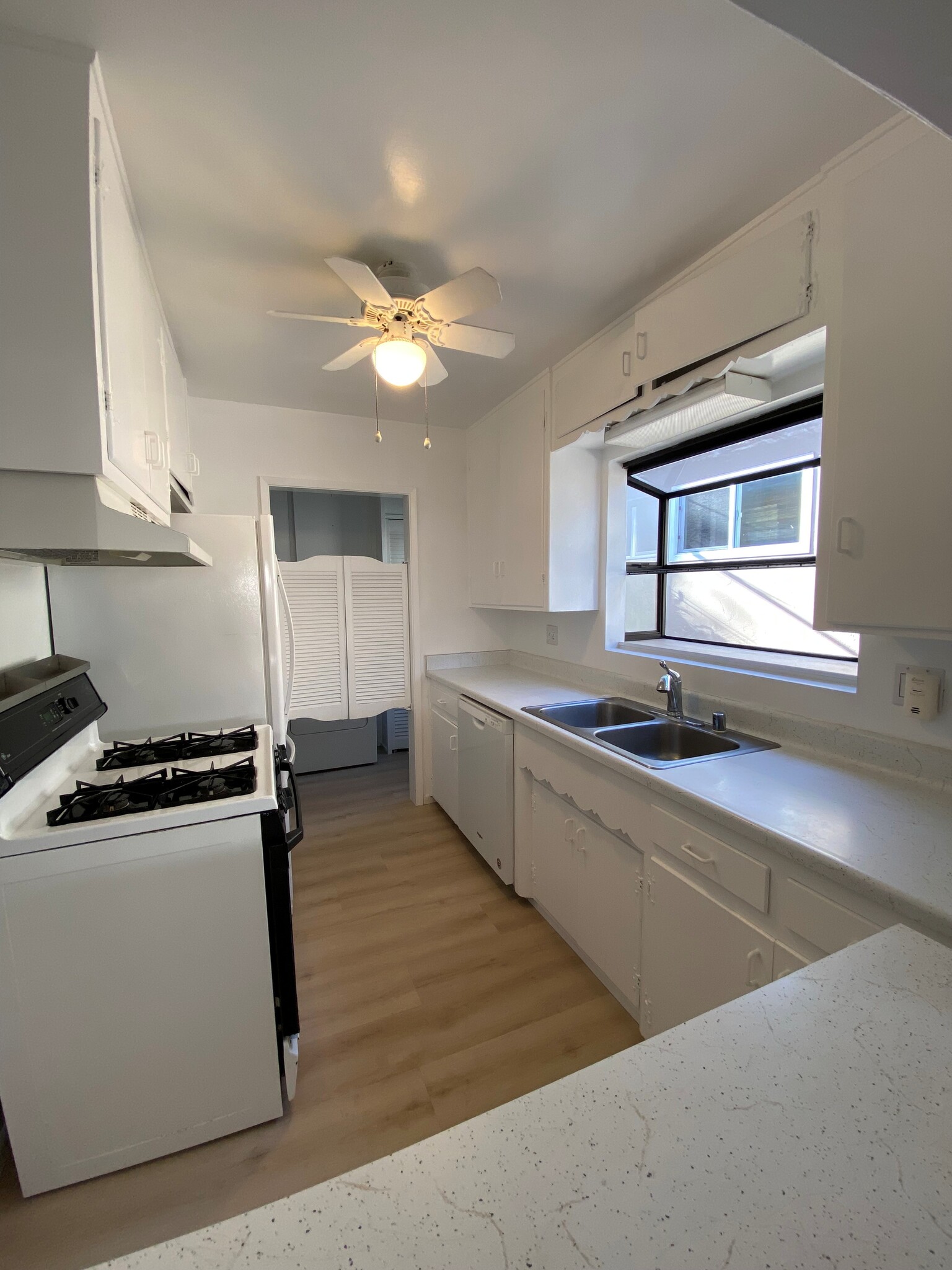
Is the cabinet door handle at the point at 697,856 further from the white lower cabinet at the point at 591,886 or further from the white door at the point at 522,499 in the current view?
the white door at the point at 522,499

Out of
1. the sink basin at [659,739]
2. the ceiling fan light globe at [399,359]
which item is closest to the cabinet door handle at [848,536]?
the sink basin at [659,739]

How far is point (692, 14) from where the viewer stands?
3.10ft

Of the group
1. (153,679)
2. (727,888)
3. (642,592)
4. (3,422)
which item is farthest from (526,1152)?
(642,592)

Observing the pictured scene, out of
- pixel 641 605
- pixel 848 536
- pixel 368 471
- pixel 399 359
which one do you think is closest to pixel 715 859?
pixel 848 536

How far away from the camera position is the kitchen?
51cm

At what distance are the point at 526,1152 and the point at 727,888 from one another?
0.95 metres

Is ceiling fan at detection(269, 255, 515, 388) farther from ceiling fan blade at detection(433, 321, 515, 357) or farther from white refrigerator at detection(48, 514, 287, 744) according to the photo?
white refrigerator at detection(48, 514, 287, 744)

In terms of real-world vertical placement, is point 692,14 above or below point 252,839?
above

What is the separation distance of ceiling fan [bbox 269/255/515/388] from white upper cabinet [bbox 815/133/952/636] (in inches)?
34.0

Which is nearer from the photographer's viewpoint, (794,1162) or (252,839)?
(794,1162)

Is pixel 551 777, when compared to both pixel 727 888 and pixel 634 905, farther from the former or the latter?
pixel 727 888

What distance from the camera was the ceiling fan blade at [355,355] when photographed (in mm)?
1700

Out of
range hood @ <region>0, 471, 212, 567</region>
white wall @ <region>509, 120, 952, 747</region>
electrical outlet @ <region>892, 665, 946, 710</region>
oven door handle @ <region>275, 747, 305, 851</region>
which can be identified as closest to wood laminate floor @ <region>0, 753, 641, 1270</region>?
oven door handle @ <region>275, 747, 305, 851</region>

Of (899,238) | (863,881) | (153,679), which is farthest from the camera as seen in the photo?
(153,679)
